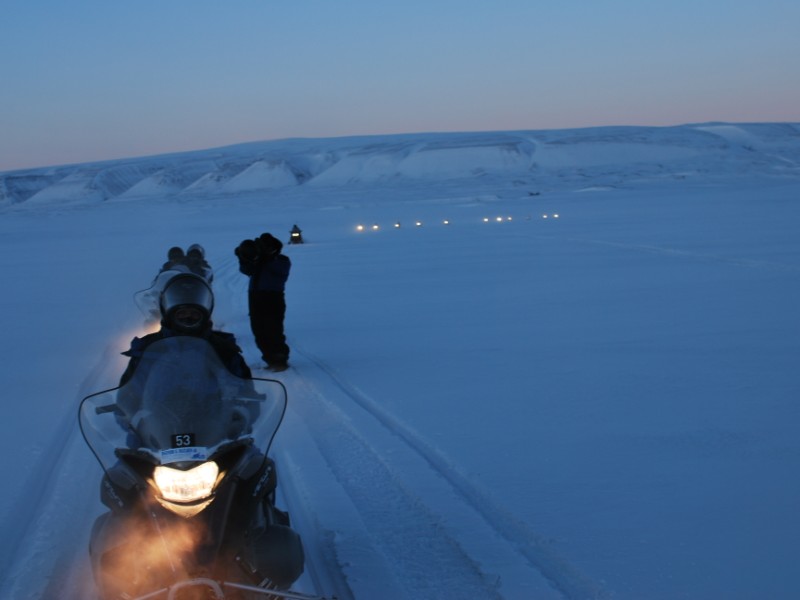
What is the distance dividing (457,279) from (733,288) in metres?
5.54

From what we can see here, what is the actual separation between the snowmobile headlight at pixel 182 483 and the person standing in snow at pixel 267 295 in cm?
576

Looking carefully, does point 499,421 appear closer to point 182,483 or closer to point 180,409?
point 180,409

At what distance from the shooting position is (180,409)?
3250 millimetres

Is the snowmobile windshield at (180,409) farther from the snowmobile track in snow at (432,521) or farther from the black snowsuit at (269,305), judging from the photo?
the black snowsuit at (269,305)

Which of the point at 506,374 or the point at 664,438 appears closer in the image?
the point at 664,438

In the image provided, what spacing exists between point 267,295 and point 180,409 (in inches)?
235

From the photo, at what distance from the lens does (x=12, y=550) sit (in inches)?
176

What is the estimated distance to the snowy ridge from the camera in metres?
112

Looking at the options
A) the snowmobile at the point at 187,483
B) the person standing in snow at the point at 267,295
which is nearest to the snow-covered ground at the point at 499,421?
the person standing in snow at the point at 267,295

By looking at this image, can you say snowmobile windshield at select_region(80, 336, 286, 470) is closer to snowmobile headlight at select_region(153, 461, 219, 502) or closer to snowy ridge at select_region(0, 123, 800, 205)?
snowmobile headlight at select_region(153, 461, 219, 502)

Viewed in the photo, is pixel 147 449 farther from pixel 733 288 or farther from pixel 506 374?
pixel 733 288

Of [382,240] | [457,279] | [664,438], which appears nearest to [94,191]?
[382,240]

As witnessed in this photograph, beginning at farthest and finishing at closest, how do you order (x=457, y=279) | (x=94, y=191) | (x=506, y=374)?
1. (x=94, y=191)
2. (x=457, y=279)
3. (x=506, y=374)

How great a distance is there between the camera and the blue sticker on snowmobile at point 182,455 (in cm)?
301
